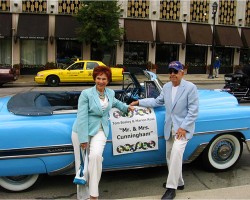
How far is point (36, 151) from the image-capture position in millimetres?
3908

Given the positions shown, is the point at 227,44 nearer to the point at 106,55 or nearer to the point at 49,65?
the point at 106,55

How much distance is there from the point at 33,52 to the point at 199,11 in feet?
44.6

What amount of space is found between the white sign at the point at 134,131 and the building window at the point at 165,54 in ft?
78.1

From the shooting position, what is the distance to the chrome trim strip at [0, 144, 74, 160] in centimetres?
383

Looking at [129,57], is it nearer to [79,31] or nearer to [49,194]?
[79,31]

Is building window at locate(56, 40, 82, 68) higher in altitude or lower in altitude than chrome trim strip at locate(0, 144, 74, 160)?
higher

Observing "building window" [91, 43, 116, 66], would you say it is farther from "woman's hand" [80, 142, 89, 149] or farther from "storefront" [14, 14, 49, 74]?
"woman's hand" [80, 142, 89, 149]

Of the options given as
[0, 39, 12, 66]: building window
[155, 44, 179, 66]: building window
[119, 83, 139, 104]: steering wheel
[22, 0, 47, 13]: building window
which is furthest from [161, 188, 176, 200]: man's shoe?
[155, 44, 179, 66]: building window

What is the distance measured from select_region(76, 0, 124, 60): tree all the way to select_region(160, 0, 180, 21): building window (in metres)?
5.71

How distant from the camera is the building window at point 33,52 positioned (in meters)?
25.8

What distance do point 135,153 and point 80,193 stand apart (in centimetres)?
89

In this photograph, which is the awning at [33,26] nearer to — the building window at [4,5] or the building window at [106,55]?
the building window at [4,5]

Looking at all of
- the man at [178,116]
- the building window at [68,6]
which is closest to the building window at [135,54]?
the building window at [68,6]

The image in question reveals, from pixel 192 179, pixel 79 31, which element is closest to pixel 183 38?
pixel 79 31
